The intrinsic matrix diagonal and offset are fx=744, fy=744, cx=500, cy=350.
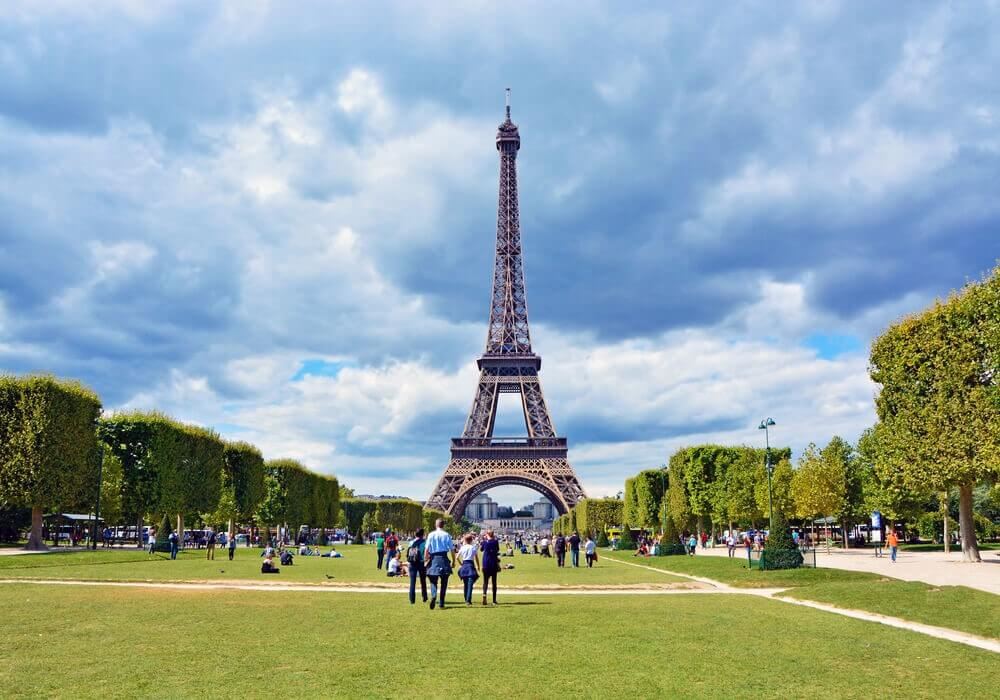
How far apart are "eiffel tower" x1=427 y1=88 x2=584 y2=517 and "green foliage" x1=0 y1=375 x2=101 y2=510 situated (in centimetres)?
5323

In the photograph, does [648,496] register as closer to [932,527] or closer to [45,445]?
[932,527]

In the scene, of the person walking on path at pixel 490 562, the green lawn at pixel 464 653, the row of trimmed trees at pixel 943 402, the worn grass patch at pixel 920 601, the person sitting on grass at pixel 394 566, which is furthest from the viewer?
the row of trimmed trees at pixel 943 402

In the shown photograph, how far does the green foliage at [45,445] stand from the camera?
4291 cm

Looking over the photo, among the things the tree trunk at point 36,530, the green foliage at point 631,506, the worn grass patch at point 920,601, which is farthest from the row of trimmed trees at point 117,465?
the worn grass patch at point 920,601

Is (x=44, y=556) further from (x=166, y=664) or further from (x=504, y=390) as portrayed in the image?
(x=504, y=390)

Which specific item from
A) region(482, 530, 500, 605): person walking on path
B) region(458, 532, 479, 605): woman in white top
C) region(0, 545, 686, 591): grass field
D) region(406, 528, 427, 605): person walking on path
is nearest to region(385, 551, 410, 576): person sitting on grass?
region(0, 545, 686, 591): grass field

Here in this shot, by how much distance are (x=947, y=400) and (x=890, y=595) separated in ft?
66.2

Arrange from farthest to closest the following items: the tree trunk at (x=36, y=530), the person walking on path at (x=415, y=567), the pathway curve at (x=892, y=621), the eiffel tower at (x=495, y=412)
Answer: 1. the eiffel tower at (x=495, y=412)
2. the tree trunk at (x=36, y=530)
3. the person walking on path at (x=415, y=567)
4. the pathway curve at (x=892, y=621)

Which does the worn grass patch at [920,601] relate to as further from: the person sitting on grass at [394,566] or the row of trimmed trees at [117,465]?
the row of trimmed trees at [117,465]

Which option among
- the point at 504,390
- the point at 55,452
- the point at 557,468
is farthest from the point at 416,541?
the point at 504,390

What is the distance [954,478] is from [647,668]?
3258cm

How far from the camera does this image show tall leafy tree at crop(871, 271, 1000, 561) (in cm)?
3541

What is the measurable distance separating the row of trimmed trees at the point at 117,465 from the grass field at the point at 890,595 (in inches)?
1484

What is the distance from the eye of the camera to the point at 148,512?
51.8 metres
